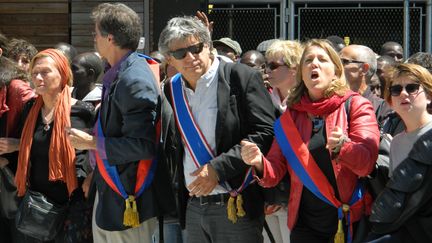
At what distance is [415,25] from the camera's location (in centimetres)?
959

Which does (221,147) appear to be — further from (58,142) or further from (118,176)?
(58,142)

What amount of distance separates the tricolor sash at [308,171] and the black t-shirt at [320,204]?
3 centimetres

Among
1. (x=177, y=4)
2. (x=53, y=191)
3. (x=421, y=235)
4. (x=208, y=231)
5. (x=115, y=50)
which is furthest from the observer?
(x=177, y=4)

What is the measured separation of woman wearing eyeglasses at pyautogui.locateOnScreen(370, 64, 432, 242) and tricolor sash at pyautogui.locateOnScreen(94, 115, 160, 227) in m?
1.46

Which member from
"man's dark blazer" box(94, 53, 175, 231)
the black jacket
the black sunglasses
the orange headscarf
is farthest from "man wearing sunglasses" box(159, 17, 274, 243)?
the orange headscarf

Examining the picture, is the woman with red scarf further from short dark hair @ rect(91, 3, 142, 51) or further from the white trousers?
short dark hair @ rect(91, 3, 142, 51)

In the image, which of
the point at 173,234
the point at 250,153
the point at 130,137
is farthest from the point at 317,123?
the point at 173,234

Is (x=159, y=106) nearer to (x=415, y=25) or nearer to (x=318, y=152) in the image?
(x=318, y=152)

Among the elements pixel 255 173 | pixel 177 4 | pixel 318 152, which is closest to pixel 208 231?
pixel 255 173

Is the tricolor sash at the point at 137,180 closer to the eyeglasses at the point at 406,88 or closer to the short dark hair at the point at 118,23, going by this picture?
the short dark hair at the point at 118,23

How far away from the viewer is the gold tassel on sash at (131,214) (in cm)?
441

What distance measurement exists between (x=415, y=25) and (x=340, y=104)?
6031 mm

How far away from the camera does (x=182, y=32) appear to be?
14.1 feet

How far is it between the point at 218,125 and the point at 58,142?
54.3 inches
